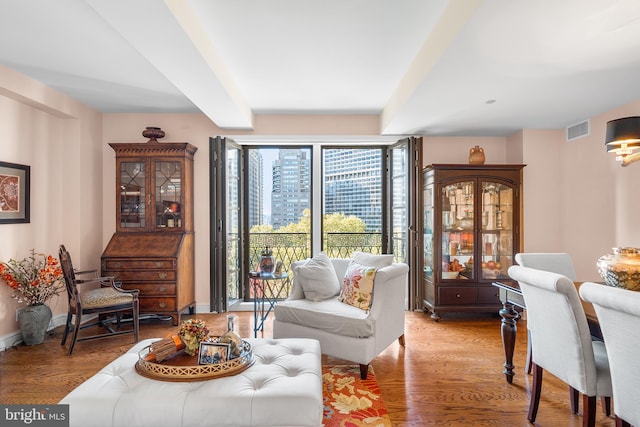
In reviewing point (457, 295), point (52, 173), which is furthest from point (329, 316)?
point (52, 173)

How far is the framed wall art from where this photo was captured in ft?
10.0

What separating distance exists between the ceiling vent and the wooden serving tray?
4084 mm

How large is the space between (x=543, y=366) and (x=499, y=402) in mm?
465

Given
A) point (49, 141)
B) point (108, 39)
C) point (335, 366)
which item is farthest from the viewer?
point (49, 141)

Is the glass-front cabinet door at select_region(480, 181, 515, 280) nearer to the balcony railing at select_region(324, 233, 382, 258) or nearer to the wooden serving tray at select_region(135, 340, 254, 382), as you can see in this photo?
the balcony railing at select_region(324, 233, 382, 258)

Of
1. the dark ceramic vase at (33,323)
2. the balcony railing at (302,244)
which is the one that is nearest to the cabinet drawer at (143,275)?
the dark ceramic vase at (33,323)

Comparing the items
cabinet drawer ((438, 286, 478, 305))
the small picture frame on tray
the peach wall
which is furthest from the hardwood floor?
the small picture frame on tray

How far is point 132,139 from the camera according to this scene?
412 cm

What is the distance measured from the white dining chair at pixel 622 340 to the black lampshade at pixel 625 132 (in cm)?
101

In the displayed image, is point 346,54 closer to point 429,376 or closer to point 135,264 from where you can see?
point 429,376

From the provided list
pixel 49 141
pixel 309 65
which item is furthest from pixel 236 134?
pixel 49 141

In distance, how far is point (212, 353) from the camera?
179cm

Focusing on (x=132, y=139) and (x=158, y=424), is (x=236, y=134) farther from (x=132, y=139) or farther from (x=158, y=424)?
(x=158, y=424)

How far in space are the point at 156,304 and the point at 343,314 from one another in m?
2.22
